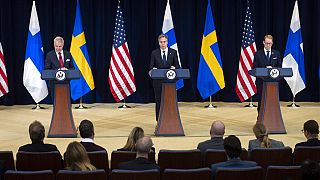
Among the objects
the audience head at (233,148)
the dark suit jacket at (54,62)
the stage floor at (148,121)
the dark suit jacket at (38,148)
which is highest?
the dark suit jacket at (54,62)

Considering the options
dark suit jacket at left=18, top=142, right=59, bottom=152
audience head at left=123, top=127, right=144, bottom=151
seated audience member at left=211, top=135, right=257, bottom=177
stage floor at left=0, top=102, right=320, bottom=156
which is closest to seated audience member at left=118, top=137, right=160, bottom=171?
seated audience member at left=211, top=135, right=257, bottom=177

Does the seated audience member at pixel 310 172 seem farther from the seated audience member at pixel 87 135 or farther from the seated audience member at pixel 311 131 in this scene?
the seated audience member at pixel 87 135

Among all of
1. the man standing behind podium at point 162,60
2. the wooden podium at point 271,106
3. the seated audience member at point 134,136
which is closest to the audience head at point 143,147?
the seated audience member at point 134,136

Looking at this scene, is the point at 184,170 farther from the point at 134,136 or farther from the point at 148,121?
the point at 148,121

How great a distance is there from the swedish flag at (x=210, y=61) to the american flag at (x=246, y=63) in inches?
17.4

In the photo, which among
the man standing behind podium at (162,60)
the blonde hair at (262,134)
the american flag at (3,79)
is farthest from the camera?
the american flag at (3,79)

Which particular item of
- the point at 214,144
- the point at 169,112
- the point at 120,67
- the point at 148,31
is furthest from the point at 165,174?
the point at 148,31

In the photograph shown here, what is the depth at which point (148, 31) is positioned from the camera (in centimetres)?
1591

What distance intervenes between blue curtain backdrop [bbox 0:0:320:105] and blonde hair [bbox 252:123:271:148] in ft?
26.5

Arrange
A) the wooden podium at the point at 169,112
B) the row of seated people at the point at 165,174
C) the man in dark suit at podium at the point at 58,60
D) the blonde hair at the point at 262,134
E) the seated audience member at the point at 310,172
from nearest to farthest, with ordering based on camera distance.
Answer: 1. the seated audience member at the point at 310,172
2. the row of seated people at the point at 165,174
3. the blonde hair at the point at 262,134
4. the wooden podium at the point at 169,112
5. the man in dark suit at podium at the point at 58,60

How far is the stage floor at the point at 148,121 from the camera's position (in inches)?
440

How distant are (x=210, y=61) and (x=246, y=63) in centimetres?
83

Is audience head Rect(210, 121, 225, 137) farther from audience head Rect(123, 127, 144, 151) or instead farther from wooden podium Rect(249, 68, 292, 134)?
wooden podium Rect(249, 68, 292, 134)

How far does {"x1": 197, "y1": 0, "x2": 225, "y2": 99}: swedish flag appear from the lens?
1535 centimetres
